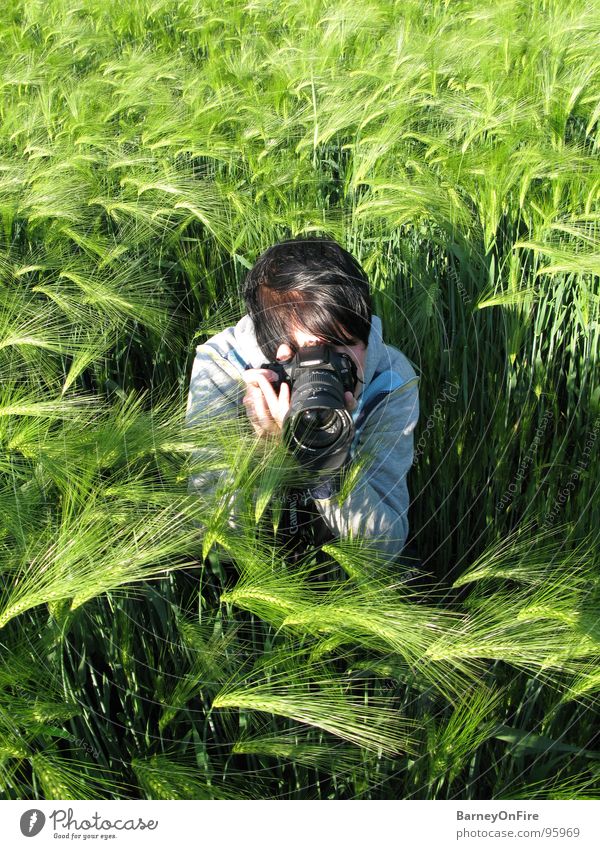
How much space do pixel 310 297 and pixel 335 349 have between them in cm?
9

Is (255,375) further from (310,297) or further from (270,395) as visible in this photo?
(310,297)

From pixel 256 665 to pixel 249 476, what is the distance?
0.65ft

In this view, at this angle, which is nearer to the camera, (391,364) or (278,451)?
(278,451)

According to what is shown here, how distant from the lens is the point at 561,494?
1331mm

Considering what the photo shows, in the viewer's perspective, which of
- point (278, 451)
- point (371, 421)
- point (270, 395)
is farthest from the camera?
point (371, 421)

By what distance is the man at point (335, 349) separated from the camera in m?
1.06

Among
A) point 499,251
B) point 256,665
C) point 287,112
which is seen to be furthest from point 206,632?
point 287,112

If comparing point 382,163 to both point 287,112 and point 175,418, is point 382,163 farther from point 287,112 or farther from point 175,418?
point 175,418

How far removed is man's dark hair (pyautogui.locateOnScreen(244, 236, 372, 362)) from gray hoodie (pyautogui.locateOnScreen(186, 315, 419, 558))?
0.05 metres

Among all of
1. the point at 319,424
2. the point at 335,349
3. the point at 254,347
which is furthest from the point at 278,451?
the point at 254,347

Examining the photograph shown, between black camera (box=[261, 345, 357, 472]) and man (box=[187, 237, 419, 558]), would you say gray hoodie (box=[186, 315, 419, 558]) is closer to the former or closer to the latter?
man (box=[187, 237, 419, 558])

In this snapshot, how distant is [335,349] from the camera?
105cm

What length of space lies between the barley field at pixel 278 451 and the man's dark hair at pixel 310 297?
195mm

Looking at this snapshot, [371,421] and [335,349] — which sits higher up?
[335,349]
